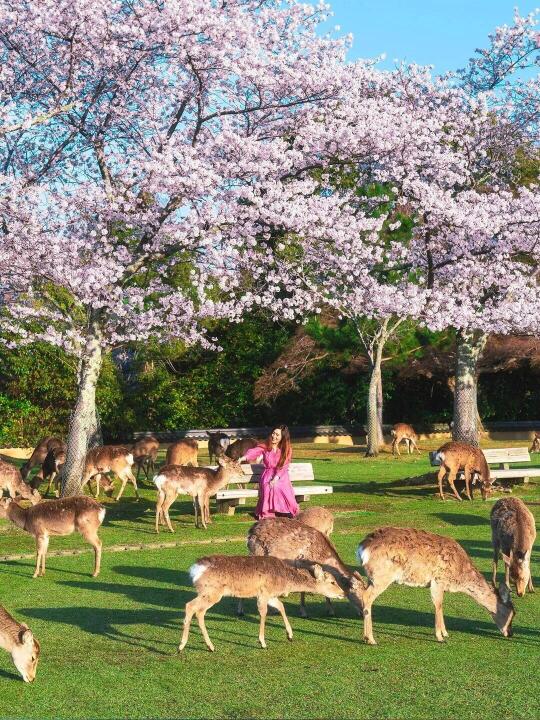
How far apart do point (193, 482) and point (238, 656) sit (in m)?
7.63

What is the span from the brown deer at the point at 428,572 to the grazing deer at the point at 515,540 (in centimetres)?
159

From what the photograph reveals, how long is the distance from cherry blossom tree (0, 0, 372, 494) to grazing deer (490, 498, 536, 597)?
25.5ft

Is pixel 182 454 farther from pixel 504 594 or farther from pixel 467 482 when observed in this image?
pixel 504 594

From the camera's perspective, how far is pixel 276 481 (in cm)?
1297

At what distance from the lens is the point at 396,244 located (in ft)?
70.6

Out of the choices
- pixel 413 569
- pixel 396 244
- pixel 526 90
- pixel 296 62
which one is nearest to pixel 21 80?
pixel 296 62

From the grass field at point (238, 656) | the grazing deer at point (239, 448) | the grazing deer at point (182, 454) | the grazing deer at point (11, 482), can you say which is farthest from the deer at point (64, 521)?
the grazing deer at point (239, 448)

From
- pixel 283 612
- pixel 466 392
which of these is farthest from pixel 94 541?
pixel 466 392

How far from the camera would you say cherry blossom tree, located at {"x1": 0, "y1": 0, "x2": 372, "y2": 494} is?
17719 millimetres

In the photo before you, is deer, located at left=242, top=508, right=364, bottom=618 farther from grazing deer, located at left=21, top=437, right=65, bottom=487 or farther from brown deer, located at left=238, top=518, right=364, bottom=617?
grazing deer, located at left=21, top=437, right=65, bottom=487

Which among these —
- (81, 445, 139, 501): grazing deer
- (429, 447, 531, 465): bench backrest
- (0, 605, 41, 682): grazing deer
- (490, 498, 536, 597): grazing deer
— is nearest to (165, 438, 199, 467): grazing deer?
(81, 445, 139, 501): grazing deer

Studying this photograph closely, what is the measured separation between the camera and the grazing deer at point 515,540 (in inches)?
439

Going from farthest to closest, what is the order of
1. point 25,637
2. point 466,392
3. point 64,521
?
point 466,392
point 64,521
point 25,637

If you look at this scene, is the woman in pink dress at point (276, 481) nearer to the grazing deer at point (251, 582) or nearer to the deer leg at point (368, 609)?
the grazing deer at point (251, 582)
